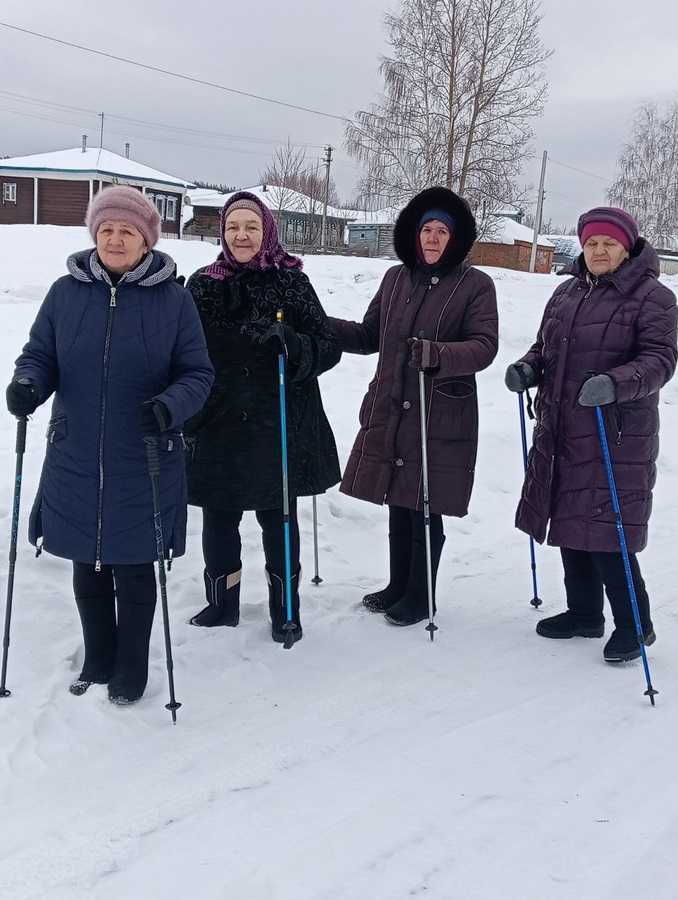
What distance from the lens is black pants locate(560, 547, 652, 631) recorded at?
369cm

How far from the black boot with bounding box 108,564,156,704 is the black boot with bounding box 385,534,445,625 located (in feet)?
4.43

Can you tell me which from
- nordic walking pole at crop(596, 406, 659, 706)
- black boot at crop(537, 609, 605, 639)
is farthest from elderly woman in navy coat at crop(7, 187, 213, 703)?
black boot at crop(537, 609, 605, 639)

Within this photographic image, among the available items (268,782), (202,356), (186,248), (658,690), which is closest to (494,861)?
(268,782)

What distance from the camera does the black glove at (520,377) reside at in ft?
12.5

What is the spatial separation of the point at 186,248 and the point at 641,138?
2276cm

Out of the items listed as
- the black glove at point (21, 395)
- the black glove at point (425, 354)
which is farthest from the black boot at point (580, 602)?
the black glove at point (21, 395)

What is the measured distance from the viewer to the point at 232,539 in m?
3.80

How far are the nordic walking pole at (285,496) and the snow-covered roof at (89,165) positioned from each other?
3027 cm

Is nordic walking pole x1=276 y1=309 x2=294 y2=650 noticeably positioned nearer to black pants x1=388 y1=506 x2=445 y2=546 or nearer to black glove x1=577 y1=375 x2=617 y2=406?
black pants x1=388 y1=506 x2=445 y2=546

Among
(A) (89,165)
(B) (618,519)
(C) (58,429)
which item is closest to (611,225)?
(B) (618,519)

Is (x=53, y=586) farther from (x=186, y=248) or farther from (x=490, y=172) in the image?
(x=490, y=172)

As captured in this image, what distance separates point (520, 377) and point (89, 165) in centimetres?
3139

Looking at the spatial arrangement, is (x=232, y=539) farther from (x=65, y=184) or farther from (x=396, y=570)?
(x=65, y=184)

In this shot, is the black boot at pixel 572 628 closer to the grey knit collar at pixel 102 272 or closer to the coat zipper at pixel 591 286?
the coat zipper at pixel 591 286
